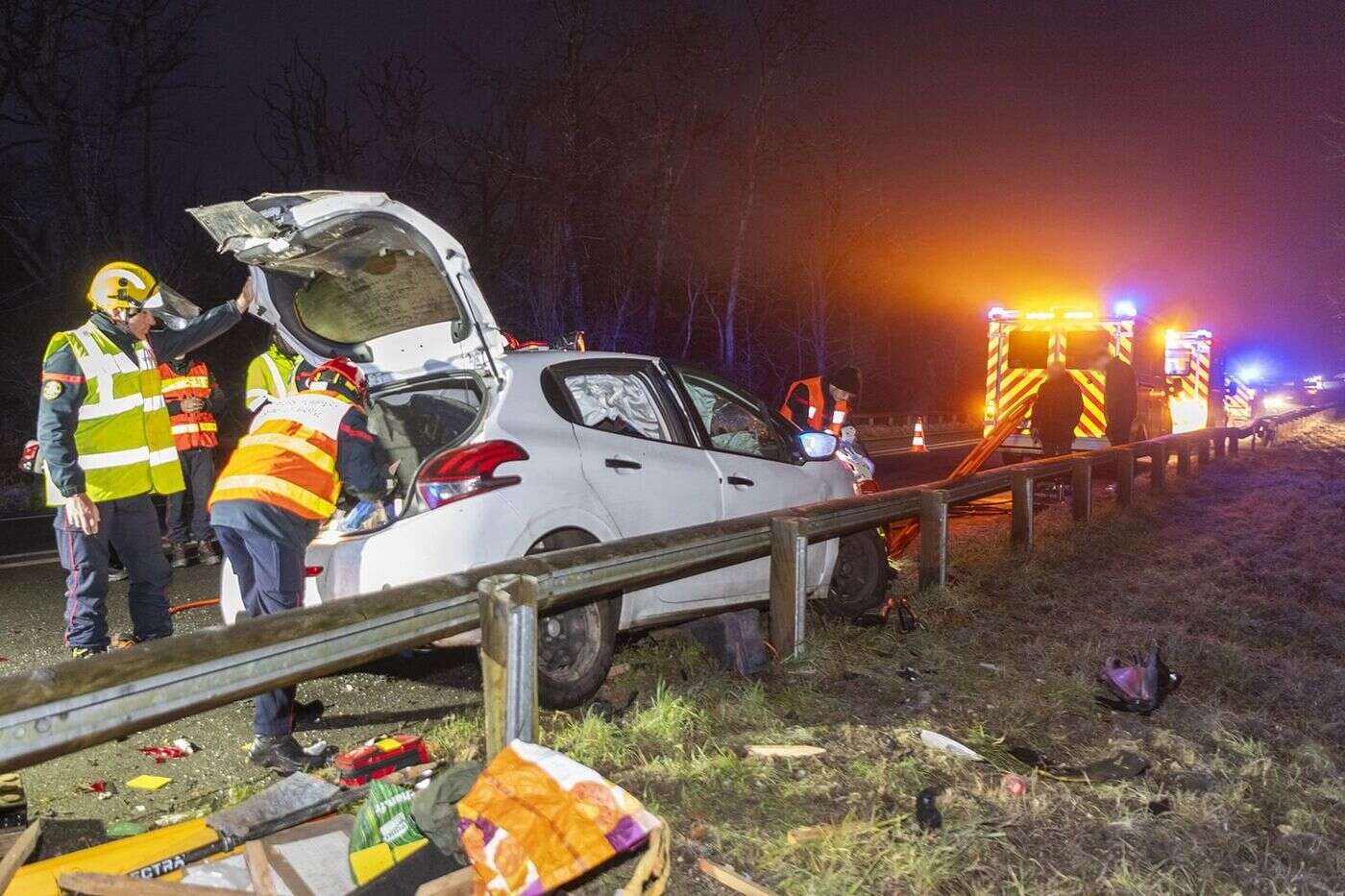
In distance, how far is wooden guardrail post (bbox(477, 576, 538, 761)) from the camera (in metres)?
2.93

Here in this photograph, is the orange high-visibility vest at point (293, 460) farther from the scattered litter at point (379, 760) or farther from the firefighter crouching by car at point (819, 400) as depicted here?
the firefighter crouching by car at point (819, 400)

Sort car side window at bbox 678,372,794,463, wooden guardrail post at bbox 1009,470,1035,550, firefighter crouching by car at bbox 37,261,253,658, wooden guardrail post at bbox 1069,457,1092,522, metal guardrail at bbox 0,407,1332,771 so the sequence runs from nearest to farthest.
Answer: metal guardrail at bbox 0,407,1332,771, firefighter crouching by car at bbox 37,261,253,658, car side window at bbox 678,372,794,463, wooden guardrail post at bbox 1009,470,1035,550, wooden guardrail post at bbox 1069,457,1092,522

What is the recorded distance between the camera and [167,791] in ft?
11.6

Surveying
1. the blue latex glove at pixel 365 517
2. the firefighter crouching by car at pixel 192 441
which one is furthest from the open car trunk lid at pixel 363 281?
the firefighter crouching by car at pixel 192 441

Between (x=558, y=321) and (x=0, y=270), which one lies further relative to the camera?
(x=558, y=321)

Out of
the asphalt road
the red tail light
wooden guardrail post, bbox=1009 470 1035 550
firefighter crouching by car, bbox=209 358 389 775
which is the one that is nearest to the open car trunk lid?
the red tail light

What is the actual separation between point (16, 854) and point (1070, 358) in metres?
14.3

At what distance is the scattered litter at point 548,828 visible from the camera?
2.19 meters

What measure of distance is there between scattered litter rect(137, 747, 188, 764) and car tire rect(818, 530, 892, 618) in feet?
12.0

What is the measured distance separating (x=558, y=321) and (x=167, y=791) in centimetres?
1896

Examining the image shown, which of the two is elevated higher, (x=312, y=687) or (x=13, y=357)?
(x=13, y=357)

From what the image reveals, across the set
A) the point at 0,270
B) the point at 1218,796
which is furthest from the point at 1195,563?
the point at 0,270

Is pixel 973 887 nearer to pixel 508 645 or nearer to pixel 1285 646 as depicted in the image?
pixel 508 645

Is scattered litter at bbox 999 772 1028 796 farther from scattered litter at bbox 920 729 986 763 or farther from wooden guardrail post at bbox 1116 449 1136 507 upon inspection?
wooden guardrail post at bbox 1116 449 1136 507
